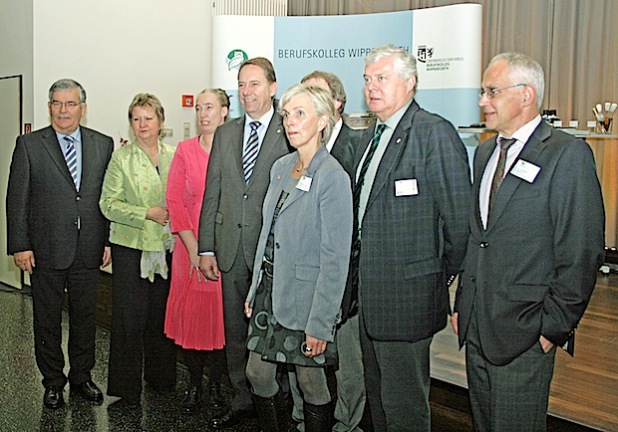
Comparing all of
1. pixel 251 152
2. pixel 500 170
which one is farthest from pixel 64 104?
pixel 500 170

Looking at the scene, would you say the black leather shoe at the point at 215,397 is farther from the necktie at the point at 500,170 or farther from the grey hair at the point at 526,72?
the grey hair at the point at 526,72

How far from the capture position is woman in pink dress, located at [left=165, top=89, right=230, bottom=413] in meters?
3.67

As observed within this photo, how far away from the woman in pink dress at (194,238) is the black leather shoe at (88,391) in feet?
1.92

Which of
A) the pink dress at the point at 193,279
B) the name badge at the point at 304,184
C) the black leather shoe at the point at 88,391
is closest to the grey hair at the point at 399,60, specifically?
the name badge at the point at 304,184

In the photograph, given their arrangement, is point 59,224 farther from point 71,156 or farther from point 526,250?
point 526,250

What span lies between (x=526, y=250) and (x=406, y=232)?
46 cm

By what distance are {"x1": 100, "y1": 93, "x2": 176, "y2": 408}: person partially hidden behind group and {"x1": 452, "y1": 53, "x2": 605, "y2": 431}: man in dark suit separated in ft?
6.25

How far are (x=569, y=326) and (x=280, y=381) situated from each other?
174cm

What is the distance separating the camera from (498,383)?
2365 millimetres

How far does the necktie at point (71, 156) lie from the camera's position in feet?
12.7

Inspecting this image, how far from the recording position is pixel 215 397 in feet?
12.5

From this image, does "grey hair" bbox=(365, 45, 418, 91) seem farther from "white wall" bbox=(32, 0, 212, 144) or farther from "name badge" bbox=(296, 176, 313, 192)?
"white wall" bbox=(32, 0, 212, 144)

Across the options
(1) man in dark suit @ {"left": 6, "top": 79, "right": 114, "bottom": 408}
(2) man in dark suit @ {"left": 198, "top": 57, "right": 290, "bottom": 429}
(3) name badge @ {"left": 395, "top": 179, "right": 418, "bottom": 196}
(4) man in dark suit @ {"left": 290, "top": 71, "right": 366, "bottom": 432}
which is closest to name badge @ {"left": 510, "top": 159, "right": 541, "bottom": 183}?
(3) name badge @ {"left": 395, "top": 179, "right": 418, "bottom": 196}

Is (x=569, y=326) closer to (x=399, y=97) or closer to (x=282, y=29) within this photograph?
(x=399, y=97)
